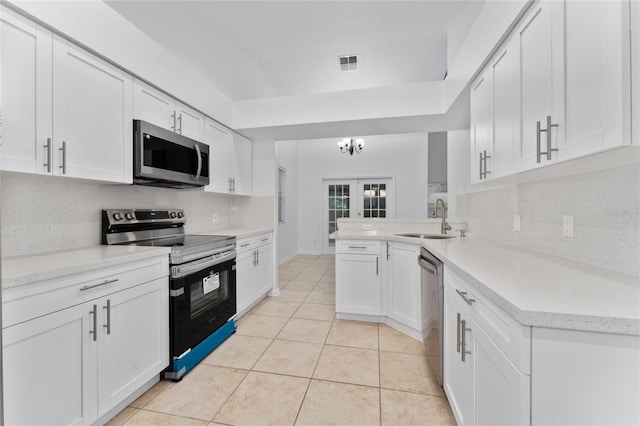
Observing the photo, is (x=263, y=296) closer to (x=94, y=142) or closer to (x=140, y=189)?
(x=140, y=189)

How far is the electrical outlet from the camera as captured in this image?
1.43 meters

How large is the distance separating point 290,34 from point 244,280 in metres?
2.77

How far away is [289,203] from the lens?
259 inches

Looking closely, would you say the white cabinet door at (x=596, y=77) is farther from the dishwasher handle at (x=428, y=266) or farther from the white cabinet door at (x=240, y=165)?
the white cabinet door at (x=240, y=165)

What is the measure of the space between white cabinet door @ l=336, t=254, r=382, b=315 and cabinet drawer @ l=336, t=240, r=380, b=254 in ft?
0.14

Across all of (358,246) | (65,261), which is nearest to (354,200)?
(358,246)

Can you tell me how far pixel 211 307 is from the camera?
7.67 ft

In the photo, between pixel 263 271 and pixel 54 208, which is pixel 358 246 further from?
pixel 54 208

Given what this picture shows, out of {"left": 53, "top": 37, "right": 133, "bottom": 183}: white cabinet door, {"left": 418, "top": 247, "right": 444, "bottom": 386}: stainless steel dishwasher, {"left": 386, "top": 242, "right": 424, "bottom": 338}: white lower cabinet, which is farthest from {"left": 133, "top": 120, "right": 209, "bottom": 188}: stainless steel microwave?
{"left": 418, "top": 247, "right": 444, "bottom": 386}: stainless steel dishwasher

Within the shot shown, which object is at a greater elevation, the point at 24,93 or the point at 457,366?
the point at 24,93

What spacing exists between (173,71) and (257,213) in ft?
6.27

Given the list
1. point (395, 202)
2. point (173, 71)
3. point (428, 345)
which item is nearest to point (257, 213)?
point (173, 71)

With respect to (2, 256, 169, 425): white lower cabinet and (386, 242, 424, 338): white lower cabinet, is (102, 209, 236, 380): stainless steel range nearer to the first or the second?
(2, 256, 169, 425): white lower cabinet

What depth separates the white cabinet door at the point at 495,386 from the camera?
0.84m
